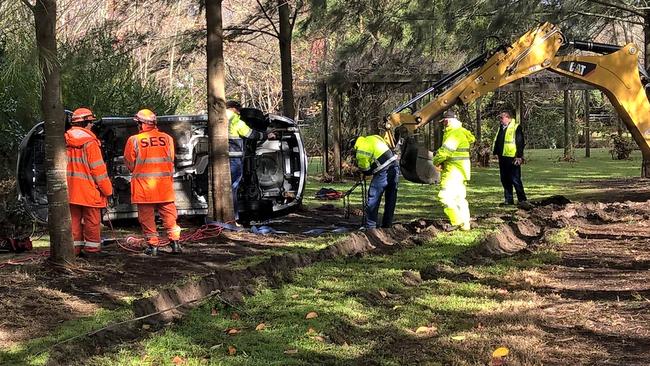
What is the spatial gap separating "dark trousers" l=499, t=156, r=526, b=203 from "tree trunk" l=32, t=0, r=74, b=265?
9.19 meters

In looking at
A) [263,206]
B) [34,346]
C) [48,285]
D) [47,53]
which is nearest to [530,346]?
→ [34,346]

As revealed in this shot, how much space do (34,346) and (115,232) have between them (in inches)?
274

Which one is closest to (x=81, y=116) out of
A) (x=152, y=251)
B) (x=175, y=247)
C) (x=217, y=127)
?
(x=152, y=251)

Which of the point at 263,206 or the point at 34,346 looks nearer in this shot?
the point at 34,346

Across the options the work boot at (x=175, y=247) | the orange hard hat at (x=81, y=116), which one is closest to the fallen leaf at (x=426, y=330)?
the work boot at (x=175, y=247)

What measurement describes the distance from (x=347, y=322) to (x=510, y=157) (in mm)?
9428

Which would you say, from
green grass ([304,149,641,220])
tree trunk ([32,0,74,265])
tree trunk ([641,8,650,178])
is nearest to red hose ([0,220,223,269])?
tree trunk ([32,0,74,265])

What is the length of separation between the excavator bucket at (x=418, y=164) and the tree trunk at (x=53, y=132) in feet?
19.4

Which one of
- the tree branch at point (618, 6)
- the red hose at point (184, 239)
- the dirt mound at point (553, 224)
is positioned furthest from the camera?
the tree branch at point (618, 6)

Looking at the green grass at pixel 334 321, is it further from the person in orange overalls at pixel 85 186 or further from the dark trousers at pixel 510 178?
the dark trousers at pixel 510 178

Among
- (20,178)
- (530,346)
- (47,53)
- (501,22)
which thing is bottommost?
(530,346)

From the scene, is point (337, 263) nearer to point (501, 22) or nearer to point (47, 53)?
point (47, 53)

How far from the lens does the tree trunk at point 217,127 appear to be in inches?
426

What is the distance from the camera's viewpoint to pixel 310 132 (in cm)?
3045
